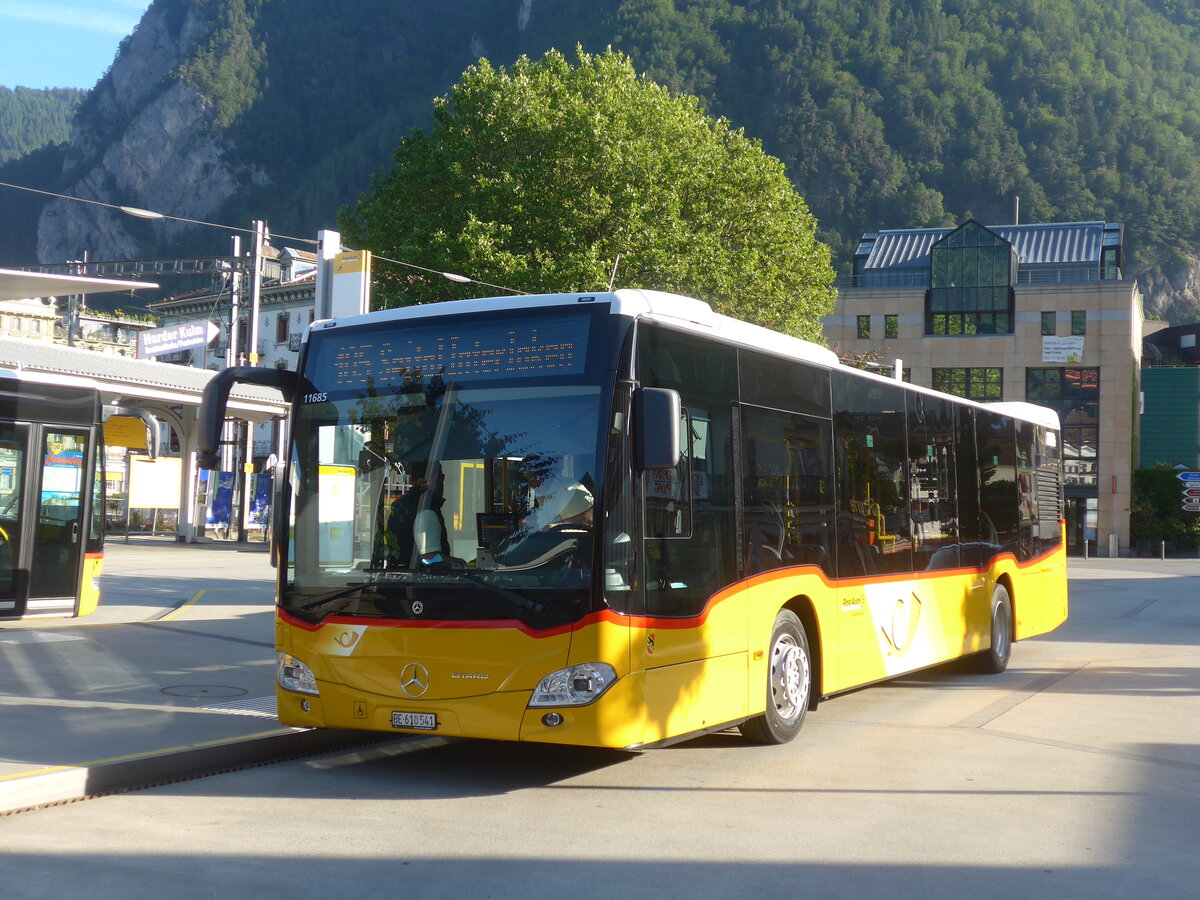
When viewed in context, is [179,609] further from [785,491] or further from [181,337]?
[181,337]

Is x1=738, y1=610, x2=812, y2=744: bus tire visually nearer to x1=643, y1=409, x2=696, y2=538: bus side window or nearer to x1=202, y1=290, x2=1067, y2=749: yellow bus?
x1=202, y1=290, x2=1067, y2=749: yellow bus

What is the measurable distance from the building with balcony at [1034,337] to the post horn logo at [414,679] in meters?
61.2

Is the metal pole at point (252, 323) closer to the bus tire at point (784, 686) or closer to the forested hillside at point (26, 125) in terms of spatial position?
the bus tire at point (784, 686)

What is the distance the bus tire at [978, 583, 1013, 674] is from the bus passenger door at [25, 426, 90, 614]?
10253mm

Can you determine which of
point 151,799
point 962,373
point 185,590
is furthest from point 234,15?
point 151,799

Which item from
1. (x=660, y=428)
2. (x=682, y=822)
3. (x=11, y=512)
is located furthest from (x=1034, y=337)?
(x=682, y=822)

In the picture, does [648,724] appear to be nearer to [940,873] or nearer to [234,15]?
[940,873]

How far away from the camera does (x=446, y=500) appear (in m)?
7.30

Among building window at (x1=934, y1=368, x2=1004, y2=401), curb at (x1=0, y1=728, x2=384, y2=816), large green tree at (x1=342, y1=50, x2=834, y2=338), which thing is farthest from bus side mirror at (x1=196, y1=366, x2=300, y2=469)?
building window at (x1=934, y1=368, x2=1004, y2=401)

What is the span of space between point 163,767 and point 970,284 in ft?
219

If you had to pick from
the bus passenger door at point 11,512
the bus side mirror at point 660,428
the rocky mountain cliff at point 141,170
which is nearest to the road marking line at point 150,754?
the bus side mirror at point 660,428

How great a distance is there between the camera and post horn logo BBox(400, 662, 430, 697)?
7234mm

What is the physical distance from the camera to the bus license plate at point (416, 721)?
7199 millimetres

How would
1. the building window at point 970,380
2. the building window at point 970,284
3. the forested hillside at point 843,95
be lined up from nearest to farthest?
the building window at point 970,380 → the building window at point 970,284 → the forested hillside at point 843,95
